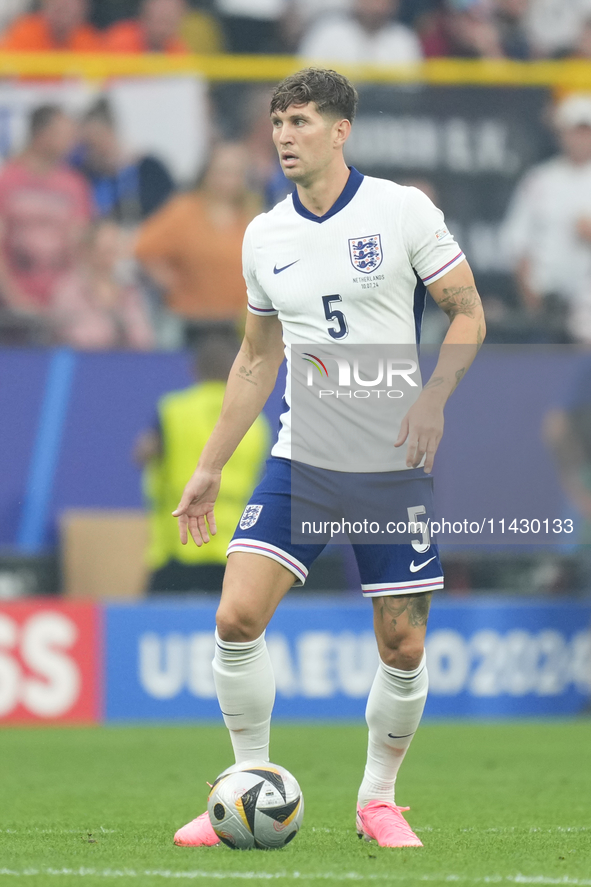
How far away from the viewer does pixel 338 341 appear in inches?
165

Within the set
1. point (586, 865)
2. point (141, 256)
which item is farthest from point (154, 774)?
point (141, 256)

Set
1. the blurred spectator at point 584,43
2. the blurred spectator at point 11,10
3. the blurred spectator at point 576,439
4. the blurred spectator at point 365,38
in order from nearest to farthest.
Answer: the blurred spectator at point 576,439
the blurred spectator at point 11,10
the blurred spectator at point 365,38
the blurred spectator at point 584,43

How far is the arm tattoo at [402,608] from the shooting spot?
419 cm

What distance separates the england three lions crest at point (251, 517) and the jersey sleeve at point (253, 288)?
0.63 meters

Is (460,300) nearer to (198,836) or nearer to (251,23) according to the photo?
(198,836)

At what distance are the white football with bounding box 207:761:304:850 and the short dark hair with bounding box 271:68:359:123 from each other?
6.27 ft

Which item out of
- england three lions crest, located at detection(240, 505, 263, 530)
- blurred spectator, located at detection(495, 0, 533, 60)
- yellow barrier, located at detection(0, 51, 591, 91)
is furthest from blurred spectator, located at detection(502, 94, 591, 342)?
england three lions crest, located at detection(240, 505, 263, 530)

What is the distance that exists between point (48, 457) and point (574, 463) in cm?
372

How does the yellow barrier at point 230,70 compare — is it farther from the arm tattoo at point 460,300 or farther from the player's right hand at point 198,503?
the player's right hand at point 198,503

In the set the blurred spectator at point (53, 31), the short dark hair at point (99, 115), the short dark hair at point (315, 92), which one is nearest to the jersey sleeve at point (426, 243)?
the short dark hair at point (315, 92)

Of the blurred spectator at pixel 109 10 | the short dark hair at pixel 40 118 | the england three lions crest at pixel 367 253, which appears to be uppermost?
the blurred spectator at pixel 109 10

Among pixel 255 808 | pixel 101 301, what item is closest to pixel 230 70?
pixel 101 301

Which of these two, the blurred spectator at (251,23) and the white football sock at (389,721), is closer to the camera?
the white football sock at (389,721)

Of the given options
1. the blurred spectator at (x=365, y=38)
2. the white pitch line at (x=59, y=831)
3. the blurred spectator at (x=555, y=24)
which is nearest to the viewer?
the white pitch line at (x=59, y=831)
